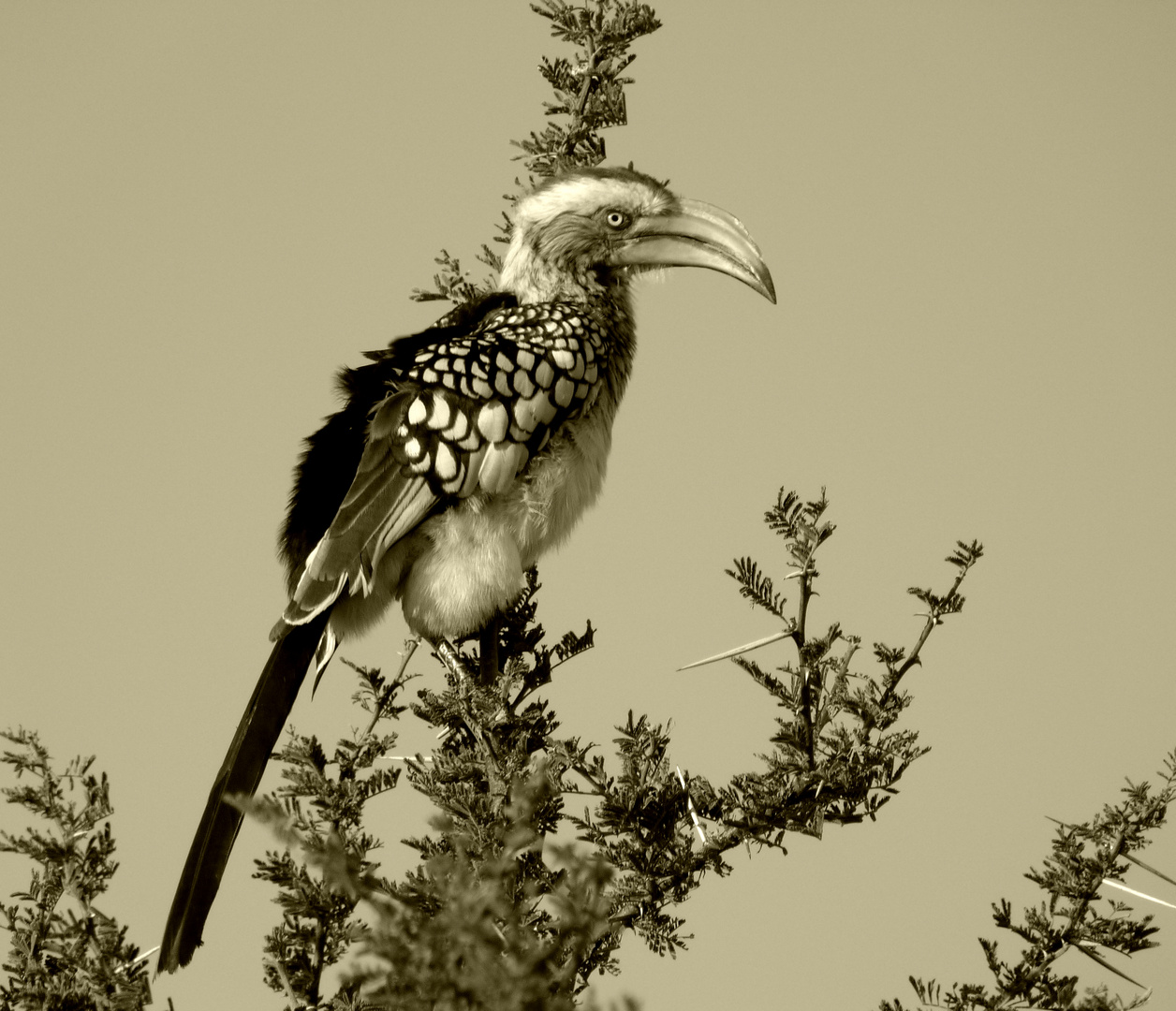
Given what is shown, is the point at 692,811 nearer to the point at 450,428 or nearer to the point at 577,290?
the point at 450,428

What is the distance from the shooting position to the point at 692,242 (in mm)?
4848

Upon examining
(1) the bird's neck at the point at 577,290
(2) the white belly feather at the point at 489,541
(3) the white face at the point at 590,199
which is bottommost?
(2) the white belly feather at the point at 489,541

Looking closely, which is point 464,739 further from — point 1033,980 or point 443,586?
point 1033,980

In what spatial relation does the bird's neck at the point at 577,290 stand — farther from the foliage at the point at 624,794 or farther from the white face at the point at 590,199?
the foliage at the point at 624,794

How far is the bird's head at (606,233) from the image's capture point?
4.78 meters

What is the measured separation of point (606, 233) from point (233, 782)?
218cm

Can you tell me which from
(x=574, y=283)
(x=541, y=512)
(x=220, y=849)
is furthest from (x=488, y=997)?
(x=574, y=283)

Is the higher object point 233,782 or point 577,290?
point 577,290

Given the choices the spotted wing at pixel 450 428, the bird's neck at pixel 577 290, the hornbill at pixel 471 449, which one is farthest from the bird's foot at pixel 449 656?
the bird's neck at pixel 577 290

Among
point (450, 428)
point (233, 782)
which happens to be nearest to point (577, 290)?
point (450, 428)

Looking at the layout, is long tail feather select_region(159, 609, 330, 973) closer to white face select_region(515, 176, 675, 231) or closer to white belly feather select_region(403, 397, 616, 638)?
white belly feather select_region(403, 397, 616, 638)

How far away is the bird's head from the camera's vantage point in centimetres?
478

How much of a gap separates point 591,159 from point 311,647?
1.95 meters

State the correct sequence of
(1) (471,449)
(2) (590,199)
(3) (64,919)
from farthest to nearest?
(2) (590,199), (1) (471,449), (3) (64,919)
